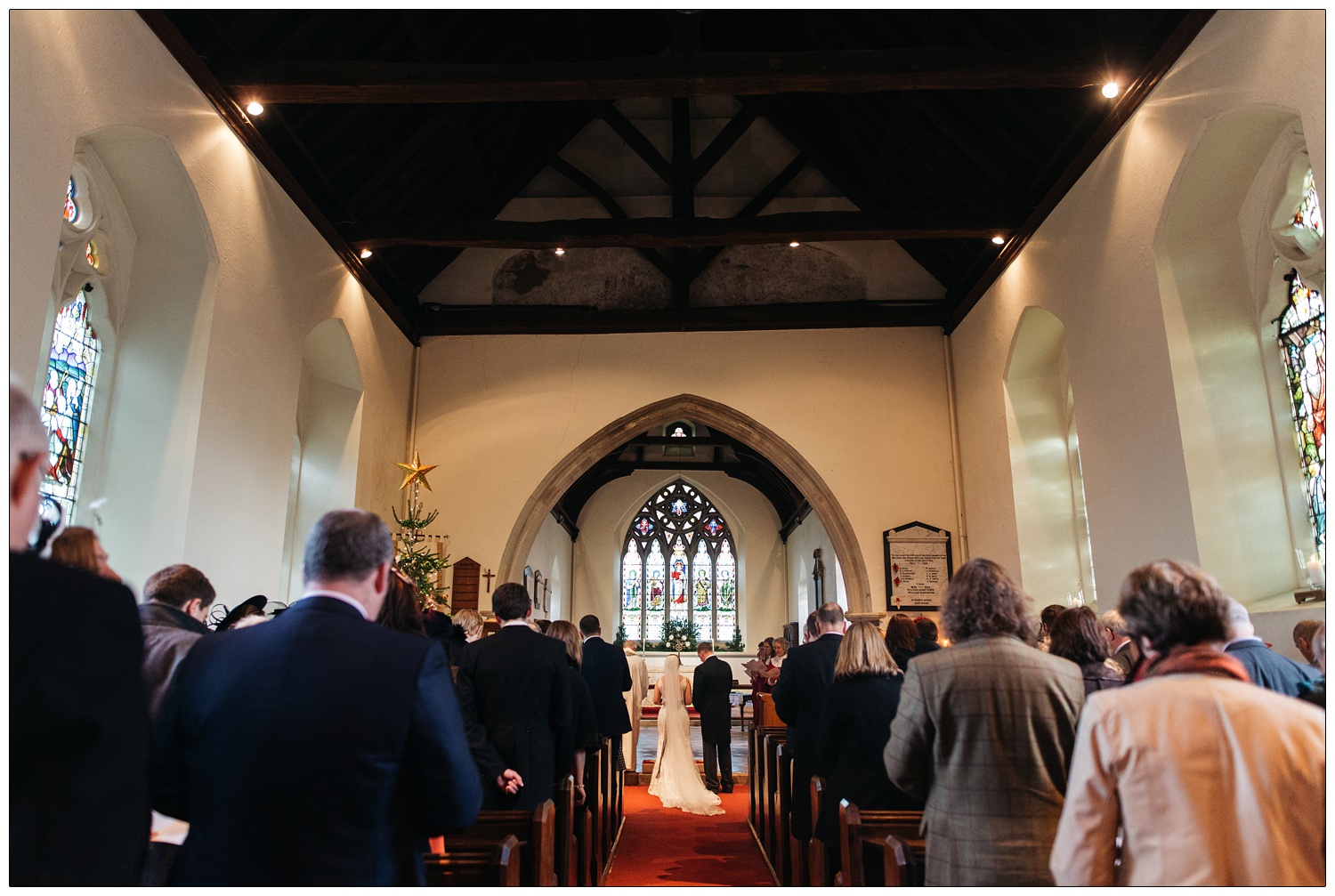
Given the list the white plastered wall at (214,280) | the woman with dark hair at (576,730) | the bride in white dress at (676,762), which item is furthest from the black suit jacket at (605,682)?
the white plastered wall at (214,280)

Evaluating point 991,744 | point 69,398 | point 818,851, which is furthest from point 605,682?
point 991,744

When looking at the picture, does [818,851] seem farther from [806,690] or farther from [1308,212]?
[1308,212]

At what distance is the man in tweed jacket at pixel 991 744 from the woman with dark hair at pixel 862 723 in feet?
3.22

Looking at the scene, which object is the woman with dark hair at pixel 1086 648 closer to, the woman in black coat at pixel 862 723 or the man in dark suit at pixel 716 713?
the woman in black coat at pixel 862 723

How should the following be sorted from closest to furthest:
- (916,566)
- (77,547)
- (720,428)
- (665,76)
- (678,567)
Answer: (77,547), (665,76), (916,566), (720,428), (678,567)

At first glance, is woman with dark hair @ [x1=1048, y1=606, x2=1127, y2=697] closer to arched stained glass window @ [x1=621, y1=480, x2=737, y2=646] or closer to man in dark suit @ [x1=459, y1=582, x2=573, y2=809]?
man in dark suit @ [x1=459, y1=582, x2=573, y2=809]

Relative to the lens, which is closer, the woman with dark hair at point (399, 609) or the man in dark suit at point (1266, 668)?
the woman with dark hair at point (399, 609)

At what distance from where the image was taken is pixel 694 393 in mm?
9523

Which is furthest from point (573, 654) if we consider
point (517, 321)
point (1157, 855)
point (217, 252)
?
point (517, 321)

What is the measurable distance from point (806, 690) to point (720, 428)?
588cm

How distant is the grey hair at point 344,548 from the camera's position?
1600 millimetres

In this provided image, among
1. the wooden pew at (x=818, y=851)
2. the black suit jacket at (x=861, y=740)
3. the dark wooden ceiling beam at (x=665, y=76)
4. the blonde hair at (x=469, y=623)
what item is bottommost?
the wooden pew at (x=818, y=851)

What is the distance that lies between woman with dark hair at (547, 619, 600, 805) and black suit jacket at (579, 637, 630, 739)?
2.91ft

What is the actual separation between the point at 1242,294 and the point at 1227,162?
0.79m
